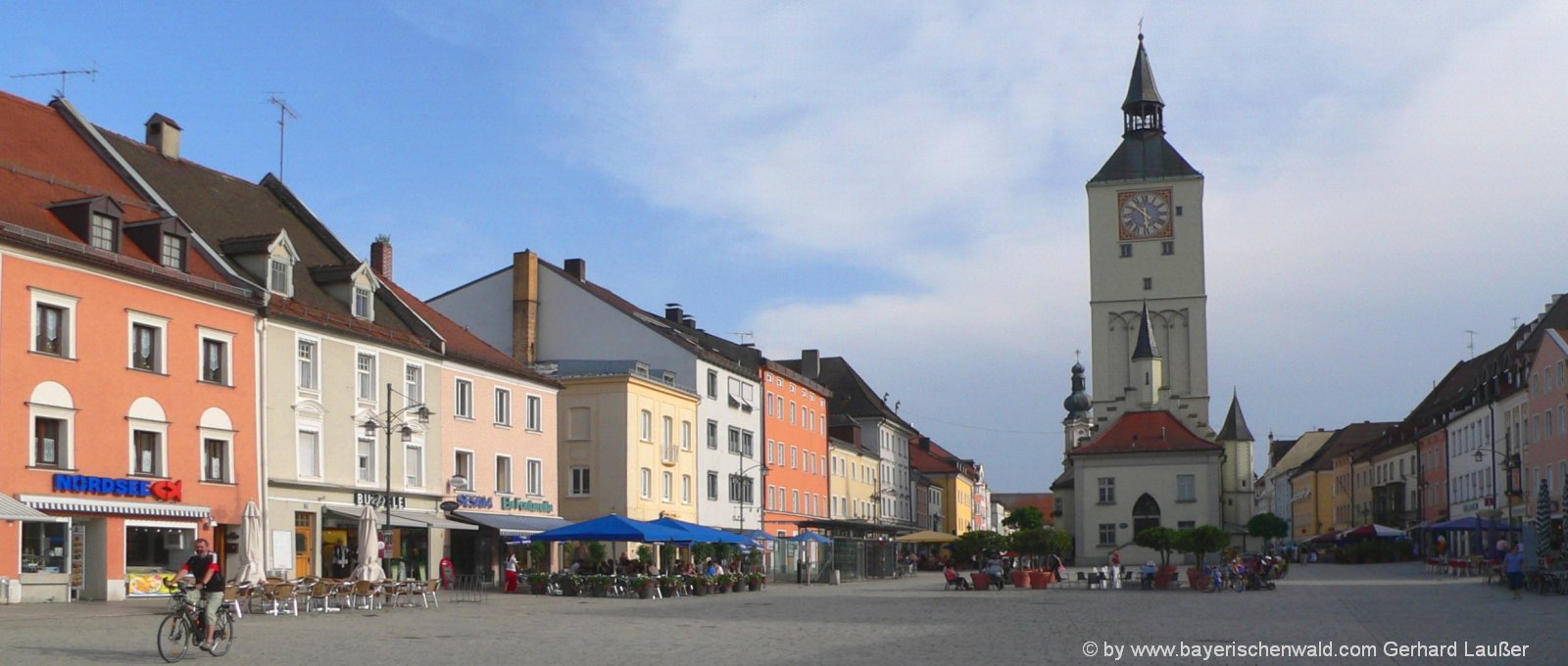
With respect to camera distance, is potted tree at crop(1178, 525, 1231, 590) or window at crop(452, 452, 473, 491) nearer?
window at crop(452, 452, 473, 491)

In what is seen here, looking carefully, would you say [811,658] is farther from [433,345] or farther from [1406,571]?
[1406,571]

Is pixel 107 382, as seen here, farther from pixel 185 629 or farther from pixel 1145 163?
pixel 1145 163

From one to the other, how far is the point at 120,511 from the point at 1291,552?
8972 centimetres

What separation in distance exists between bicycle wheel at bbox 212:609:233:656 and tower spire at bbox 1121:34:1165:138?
3959 inches

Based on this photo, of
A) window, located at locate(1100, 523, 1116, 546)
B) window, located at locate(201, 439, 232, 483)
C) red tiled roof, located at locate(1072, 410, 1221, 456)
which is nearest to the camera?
window, located at locate(201, 439, 232, 483)

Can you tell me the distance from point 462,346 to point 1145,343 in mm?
66631

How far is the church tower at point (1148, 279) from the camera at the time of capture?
4218 inches

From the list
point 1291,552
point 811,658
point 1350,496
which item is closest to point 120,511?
point 811,658

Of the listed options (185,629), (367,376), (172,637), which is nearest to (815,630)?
(185,629)

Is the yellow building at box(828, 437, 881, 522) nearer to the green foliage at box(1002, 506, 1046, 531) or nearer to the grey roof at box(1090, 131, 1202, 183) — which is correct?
the grey roof at box(1090, 131, 1202, 183)

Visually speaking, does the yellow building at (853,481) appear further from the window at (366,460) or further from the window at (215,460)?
the window at (215,460)

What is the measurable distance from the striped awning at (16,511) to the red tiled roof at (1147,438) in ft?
246

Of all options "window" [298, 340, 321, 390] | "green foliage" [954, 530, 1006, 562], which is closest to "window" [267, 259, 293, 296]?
"window" [298, 340, 321, 390]

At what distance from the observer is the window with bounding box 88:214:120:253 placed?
3459cm
